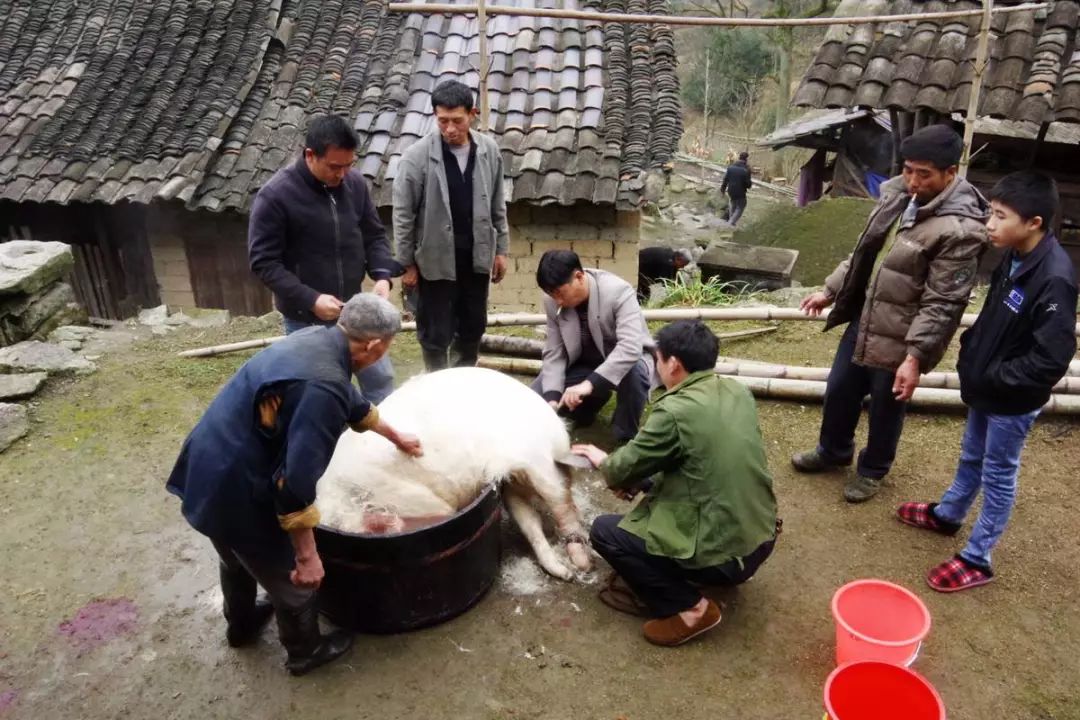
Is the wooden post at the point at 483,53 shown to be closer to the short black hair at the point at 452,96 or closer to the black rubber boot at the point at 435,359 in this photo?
the short black hair at the point at 452,96

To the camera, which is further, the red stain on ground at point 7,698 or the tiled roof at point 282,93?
the tiled roof at point 282,93

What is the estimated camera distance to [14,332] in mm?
6953

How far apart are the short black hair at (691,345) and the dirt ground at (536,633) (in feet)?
4.46

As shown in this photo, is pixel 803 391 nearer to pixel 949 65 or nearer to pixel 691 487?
pixel 691 487

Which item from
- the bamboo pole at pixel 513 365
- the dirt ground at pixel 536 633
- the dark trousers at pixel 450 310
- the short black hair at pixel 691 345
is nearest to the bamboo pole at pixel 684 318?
the bamboo pole at pixel 513 365

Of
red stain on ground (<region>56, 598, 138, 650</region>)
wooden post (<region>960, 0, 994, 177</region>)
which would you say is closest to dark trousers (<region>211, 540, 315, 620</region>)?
red stain on ground (<region>56, 598, 138, 650</region>)

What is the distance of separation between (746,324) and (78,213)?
9.09 m

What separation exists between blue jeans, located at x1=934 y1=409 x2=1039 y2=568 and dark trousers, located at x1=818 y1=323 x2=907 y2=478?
482 millimetres

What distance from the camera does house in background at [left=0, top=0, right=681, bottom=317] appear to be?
9.02 metres

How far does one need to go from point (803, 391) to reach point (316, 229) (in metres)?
3.78

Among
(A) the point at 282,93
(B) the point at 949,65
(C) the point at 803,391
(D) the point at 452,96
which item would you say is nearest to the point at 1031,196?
(C) the point at 803,391

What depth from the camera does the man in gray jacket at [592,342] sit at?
446 cm

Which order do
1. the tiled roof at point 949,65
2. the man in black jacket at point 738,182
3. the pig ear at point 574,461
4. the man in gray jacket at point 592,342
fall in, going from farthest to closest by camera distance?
1. the man in black jacket at point 738,182
2. the tiled roof at point 949,65
3. the man in gray jacket at point 592,342
4. the pig ear at point 574,461

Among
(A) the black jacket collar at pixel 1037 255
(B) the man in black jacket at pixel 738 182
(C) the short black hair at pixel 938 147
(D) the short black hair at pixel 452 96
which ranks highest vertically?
(D) the short black hair at pixel 452 96
